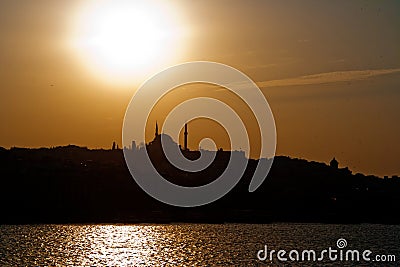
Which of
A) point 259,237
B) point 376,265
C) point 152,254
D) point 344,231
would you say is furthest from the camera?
point 344,231

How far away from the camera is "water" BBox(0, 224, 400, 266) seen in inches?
3848

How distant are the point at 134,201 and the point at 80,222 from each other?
64.5ft

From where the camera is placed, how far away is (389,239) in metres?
142

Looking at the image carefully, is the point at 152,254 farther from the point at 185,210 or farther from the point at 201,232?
the point at 185,210

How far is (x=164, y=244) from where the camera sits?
127 metres

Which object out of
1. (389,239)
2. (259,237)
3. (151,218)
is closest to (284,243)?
(259,237)

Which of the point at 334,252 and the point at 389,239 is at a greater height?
the point at 389,239

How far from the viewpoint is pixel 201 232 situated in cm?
15275

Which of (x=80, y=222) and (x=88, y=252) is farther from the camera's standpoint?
(x=80, y=222)

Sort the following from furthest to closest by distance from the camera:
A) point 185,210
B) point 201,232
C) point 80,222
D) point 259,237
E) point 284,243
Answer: point 185,210
point 80,222
point 201,232
point 259,237
point 284,243

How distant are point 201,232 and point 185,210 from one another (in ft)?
148

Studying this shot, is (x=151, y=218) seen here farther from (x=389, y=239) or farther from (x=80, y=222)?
(x=389, y=239)

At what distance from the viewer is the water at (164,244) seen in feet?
321

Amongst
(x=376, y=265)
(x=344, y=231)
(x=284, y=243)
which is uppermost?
(x=344, y=231)
